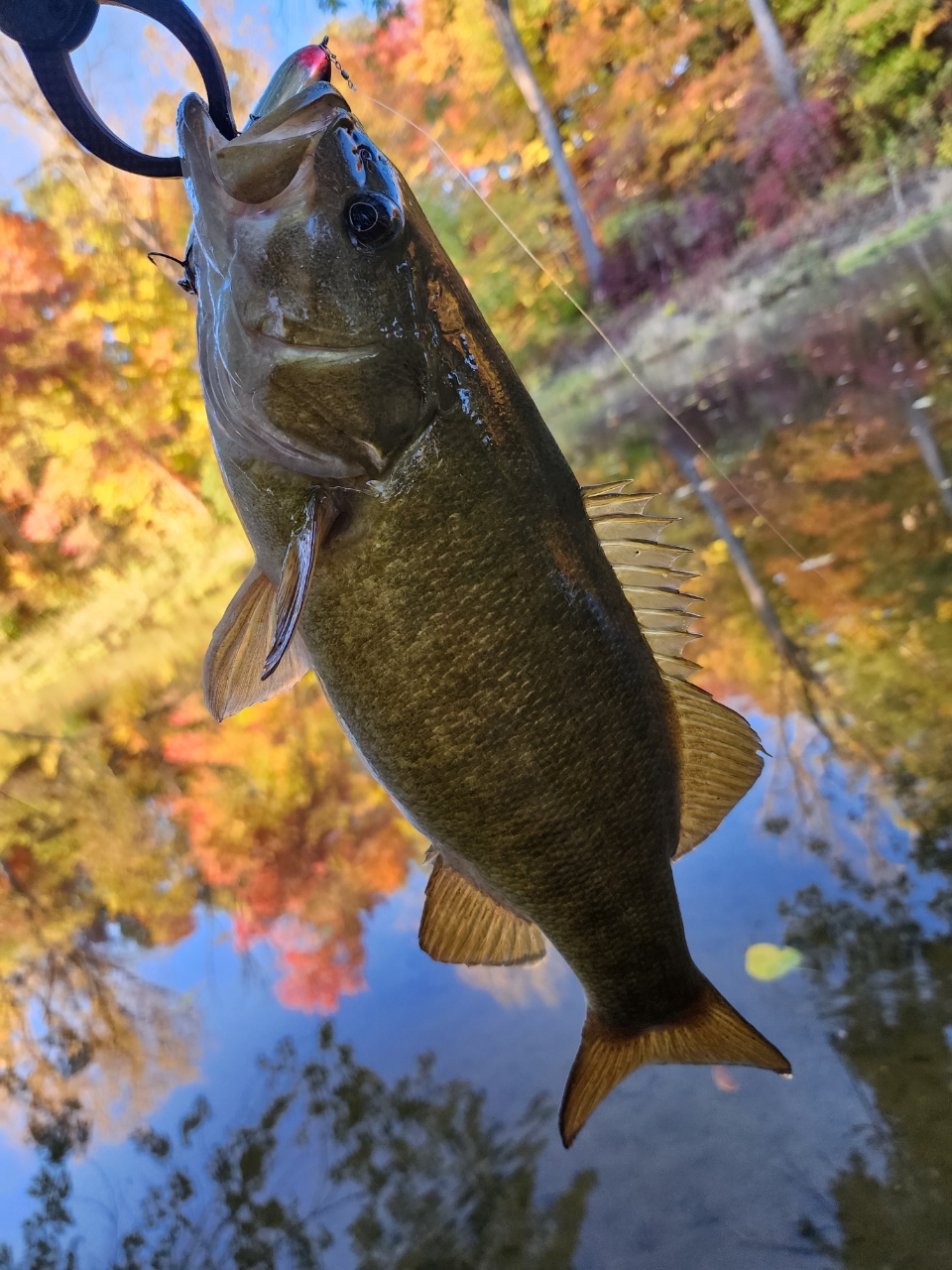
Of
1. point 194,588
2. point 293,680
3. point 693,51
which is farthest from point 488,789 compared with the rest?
point 693,51

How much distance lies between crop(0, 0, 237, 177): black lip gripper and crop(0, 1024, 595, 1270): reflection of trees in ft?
7.78

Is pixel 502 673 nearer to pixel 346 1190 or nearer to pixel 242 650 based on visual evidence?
pixel 242 650

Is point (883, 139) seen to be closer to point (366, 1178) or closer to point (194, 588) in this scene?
point (194, 588)

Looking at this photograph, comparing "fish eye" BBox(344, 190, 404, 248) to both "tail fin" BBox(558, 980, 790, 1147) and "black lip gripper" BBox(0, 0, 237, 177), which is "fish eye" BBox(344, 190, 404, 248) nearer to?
"black lip gripper" BBox(0, 0, 237, 177)

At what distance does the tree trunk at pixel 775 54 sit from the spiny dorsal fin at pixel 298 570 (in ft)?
53.7

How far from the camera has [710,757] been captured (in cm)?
125

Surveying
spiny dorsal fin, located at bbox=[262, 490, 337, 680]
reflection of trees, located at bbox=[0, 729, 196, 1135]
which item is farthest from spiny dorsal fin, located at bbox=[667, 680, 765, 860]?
reflection of trees, located at bbox=[0, 729, 196, 1135]

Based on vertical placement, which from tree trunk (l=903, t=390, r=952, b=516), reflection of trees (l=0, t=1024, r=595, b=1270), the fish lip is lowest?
reflection of trees (l=0, t=1024, r=595, b=1270)

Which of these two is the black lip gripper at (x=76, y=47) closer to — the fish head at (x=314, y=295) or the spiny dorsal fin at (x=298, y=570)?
the fish head at (x=314, y=295)

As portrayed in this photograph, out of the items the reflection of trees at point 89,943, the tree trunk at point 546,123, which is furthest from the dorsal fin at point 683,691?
the tree trunk at point 546,123

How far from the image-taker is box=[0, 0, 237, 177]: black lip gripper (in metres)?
0.89

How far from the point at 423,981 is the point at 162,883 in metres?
2.09

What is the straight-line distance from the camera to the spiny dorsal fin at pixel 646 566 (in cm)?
117

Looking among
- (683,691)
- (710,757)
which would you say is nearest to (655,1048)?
(710,757)
